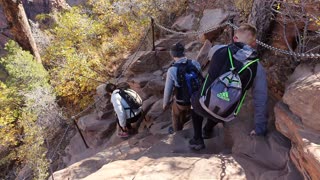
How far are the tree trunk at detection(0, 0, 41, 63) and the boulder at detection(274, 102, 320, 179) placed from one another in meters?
9.71

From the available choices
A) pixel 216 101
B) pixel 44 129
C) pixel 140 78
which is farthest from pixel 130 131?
pixel 44 129

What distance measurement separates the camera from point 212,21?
6930 mm

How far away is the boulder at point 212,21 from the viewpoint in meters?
5.99

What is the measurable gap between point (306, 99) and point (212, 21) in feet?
14.9

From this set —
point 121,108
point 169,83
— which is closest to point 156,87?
point 121,108

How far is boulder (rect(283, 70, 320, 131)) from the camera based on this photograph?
102 inches

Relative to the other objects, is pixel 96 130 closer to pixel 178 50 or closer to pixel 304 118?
pixel 178 50

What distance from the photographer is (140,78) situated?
23.4 feet

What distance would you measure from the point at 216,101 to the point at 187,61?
2.96ft

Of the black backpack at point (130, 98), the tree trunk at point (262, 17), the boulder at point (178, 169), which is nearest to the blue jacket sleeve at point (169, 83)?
the boulder at point (178, 169)

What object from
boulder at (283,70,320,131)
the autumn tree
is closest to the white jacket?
boulder at (283,70,320,131)

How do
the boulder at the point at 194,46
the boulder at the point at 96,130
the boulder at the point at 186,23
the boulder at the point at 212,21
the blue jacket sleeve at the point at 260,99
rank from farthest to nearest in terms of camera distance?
1. the boulder at the point at 186,23
2. the boulder at the point at 194,46
3. the boulder at the point at 96,130
4. the boulder at the point at 212,21
5. the blue jacket sleeve at the point at 260,99

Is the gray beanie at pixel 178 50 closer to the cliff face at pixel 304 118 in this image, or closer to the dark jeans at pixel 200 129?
the dark jeans at pixel 200 129

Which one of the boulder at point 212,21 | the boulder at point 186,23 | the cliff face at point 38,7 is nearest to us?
the boulder at point 212,21
